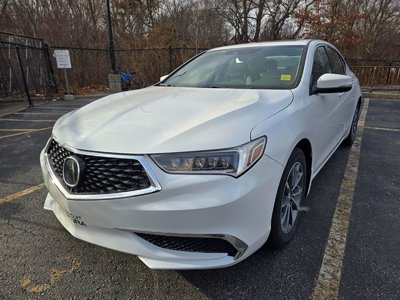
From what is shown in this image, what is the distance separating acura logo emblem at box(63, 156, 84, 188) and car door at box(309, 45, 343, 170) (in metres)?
1.81

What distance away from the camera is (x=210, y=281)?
1.93 m

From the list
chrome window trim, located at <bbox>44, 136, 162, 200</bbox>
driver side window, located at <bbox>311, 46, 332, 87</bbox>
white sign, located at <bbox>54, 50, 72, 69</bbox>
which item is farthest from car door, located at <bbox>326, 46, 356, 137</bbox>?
white sign, located at <bbox>54, 50, 72, 69</bbox>

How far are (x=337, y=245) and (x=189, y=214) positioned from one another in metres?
1.35

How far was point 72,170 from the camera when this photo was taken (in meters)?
1.77

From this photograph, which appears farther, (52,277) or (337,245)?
(337,245)

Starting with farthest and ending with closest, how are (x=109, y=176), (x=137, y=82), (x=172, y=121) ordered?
1. (x=137, y=82)
2. (x=172, y=121)
3. (x=109, y=176)

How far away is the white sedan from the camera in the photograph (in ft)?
5.24

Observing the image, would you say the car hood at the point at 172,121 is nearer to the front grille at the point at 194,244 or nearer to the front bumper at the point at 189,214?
the front bumper at the point at 189,214

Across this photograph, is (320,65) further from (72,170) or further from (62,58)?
(62,58)

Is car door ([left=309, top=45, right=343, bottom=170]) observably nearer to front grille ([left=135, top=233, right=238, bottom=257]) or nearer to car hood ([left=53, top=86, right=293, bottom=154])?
car hood ([left=53, top=86, right=293, bottom=154])

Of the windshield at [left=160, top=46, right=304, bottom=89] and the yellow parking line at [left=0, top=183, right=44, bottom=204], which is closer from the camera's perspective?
the windshield at [left=160, top=46, right=304, bottom=89]

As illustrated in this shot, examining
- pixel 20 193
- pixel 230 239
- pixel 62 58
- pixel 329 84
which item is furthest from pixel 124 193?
pixel 62 58

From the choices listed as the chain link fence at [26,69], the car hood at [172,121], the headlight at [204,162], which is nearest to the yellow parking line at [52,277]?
the car hood at [172,121]

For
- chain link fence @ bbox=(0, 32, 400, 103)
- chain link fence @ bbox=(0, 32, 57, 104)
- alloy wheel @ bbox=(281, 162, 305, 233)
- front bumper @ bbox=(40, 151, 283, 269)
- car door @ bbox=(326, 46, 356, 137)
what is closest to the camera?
front bumper @ bbox=(40, 151, 283, 269)
